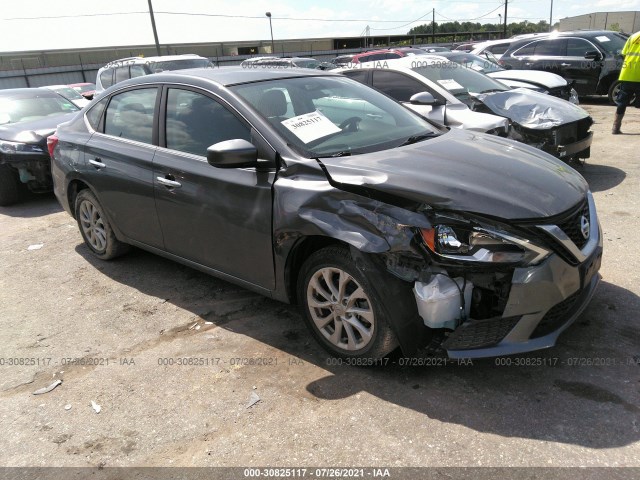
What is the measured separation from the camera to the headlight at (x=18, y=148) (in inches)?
→ 275

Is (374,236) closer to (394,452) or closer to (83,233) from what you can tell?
(394,452)

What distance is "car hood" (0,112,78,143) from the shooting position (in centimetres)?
707

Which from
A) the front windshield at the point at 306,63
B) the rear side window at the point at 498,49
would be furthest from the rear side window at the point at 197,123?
the front windshield at the point at 306,63

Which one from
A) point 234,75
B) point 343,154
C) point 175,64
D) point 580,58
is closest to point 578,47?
point 580,58

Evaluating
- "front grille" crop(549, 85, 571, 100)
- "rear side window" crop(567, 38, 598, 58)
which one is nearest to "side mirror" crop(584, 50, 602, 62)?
"rear side window" crop(567, 38, 598, 58)

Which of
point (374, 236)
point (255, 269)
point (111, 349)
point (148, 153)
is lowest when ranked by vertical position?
point (111, 349)

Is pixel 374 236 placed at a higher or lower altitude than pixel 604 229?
higher

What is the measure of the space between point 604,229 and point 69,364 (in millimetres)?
4633

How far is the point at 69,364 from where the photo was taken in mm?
3402

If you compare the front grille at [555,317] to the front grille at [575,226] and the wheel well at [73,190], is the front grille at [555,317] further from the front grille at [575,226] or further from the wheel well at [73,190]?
the wheel well at [73,190]

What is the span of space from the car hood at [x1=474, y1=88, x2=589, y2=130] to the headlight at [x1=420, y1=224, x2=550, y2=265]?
422 cm

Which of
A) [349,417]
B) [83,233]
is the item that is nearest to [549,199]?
[349,417]

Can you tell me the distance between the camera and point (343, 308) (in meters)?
2.95

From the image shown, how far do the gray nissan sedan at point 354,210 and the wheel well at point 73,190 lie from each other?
0.62m
